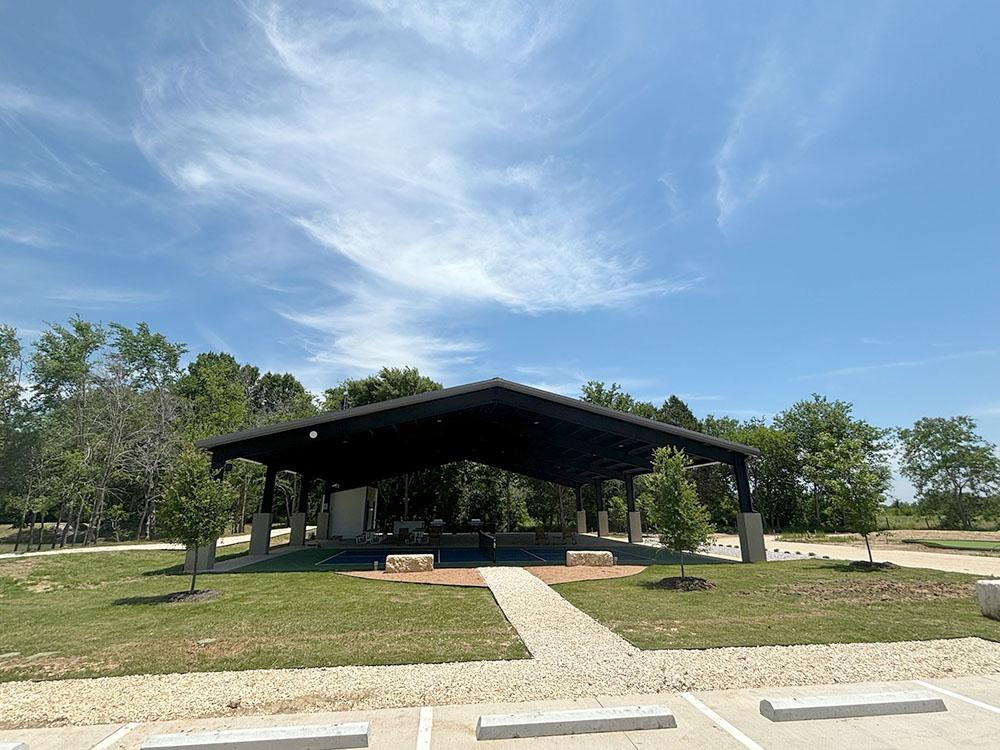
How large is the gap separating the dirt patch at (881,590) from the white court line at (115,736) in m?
11.0

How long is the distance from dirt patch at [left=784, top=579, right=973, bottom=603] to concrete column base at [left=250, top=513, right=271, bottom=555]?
55.5ft

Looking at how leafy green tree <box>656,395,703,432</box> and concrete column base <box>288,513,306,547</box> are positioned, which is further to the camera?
leafy green tree <box>656,395,703,432</box>

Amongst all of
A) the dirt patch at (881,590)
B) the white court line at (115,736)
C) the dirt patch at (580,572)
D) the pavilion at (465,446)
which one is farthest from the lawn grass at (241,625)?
the dirt patch at (881,590)

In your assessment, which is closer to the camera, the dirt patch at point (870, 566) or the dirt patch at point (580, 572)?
the dirt patch at point (580, 572)

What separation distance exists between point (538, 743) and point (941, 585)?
39.5 feet

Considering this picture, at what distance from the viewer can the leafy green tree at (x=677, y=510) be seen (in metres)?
12.1

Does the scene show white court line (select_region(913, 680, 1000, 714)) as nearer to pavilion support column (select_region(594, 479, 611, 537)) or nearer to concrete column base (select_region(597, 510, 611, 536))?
pavilion support column (select_region(594, 479, 611, 537))

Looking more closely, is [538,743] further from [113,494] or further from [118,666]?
[113,494]

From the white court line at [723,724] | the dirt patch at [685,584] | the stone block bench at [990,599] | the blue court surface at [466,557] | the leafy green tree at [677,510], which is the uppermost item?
the leafy green tree at [677,510]

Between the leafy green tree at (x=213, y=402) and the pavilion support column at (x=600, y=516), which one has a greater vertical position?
the leafy green tree at (x=213, y=402)

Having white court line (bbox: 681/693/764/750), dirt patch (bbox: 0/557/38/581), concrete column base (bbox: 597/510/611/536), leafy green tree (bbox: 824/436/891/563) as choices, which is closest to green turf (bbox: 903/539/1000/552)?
leafy green tree (bbox: 824/436/891/563)

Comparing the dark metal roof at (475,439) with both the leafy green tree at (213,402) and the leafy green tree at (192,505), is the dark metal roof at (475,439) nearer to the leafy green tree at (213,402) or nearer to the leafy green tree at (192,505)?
the leafy green tree at (192,505)

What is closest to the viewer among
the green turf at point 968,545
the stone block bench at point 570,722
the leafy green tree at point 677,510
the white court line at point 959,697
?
the stone block bench at point 570,722

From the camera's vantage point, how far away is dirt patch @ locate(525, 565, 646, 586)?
1271 cm
